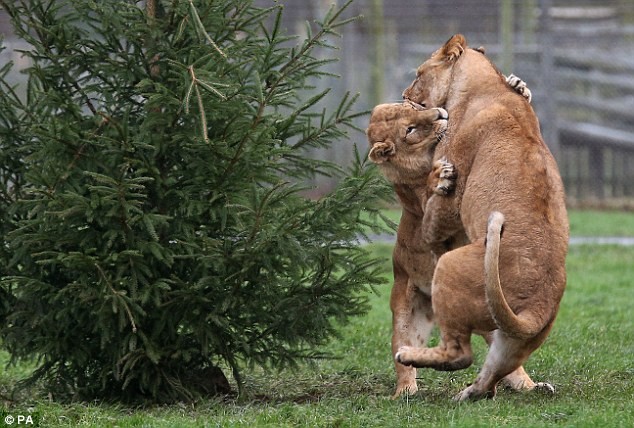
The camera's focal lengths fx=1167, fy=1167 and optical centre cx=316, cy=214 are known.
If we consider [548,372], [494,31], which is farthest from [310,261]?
[494,31]

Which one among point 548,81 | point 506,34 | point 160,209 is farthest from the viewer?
point 548,81

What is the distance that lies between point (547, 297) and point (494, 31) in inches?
510

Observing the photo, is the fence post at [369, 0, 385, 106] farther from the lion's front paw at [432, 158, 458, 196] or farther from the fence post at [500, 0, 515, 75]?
Result: the lion's front paw at [432, 158, 458, 196]

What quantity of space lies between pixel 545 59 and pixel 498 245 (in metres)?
13.5

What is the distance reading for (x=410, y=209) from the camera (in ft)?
21.1

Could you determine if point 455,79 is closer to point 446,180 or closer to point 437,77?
point 437,77

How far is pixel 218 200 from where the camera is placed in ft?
20.1

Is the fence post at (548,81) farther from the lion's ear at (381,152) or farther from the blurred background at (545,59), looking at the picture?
the lion's ear at (381,152)

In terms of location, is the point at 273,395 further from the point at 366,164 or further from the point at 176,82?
the point at 176,82

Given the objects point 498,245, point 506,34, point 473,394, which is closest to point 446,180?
point 498,245

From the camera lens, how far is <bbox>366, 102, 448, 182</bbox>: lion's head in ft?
20.5

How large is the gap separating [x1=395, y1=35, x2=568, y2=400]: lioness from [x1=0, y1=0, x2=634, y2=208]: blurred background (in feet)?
37.5

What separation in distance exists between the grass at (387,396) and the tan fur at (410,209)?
0.60 feet

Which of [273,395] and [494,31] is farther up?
[494,31]
